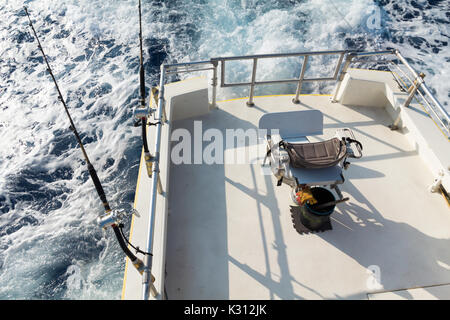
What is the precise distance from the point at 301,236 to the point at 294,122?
4.74 ft

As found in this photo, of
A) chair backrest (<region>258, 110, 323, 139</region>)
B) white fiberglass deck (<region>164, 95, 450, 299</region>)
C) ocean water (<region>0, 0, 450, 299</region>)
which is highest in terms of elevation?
chair backrest (<region>258, 110, 323, 139</region>)

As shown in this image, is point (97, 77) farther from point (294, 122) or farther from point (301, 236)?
point (301, 236)

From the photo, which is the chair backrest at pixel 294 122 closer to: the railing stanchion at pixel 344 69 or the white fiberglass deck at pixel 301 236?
the white fiberglass deck at pixel 301 236

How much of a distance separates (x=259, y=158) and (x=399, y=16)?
9.46 metres

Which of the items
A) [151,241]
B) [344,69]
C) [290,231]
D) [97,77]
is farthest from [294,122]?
[97,77]

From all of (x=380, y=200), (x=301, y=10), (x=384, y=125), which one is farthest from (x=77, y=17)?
(x=380, y=200)

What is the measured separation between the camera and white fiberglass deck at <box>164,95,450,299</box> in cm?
319

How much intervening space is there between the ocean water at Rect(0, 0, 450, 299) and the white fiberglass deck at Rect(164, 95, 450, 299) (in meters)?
2.42

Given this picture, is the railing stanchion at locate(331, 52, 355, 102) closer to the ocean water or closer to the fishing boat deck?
the fishing boat deck

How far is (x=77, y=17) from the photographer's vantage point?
34.9ft

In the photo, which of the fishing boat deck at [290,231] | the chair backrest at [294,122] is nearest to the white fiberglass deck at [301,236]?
the fishing boat deck at [290,231]

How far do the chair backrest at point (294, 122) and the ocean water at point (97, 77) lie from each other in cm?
355

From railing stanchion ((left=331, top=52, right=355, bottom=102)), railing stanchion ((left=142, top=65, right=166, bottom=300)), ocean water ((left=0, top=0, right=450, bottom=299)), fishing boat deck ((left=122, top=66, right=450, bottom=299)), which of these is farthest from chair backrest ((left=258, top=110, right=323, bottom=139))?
ocean water ((left=0, top=0, right=450, bottom=299))

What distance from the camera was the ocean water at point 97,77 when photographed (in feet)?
18.4
